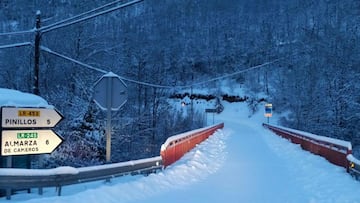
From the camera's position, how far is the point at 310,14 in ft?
636

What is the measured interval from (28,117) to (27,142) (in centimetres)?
53

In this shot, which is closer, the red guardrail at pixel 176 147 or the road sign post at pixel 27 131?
the road sign post at pixel 27 131

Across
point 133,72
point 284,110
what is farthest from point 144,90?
point 284,110

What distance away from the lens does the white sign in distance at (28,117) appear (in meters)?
9.59

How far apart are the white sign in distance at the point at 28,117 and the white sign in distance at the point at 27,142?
14 centimetres

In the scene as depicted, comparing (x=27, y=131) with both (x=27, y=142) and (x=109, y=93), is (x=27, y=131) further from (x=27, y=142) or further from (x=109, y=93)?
(x=109, y=93)

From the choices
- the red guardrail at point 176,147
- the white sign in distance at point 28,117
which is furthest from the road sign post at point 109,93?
the red guardrail at point 176,147

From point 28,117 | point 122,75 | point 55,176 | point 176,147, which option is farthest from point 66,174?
point 122,75

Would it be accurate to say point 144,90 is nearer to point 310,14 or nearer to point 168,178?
point 168,178

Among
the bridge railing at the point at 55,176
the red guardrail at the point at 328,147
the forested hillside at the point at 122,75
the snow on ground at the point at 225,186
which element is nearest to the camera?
the bridge railing at the point at 55,176

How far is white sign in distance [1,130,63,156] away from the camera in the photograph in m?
9.55

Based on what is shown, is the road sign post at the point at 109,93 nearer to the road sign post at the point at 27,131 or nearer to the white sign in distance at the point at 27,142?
the road sign post at the point at 27,131

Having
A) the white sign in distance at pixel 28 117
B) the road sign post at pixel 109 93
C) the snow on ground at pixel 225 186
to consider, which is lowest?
the snow on ground at pixel 225 186

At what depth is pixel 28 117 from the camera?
999cm
